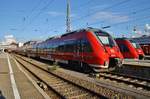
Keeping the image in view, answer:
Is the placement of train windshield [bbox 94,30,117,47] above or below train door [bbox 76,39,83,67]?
above

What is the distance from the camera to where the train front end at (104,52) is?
1816 cm

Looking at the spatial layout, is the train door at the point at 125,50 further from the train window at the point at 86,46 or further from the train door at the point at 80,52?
the train window at the point at 86,46

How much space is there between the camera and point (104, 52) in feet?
60.2

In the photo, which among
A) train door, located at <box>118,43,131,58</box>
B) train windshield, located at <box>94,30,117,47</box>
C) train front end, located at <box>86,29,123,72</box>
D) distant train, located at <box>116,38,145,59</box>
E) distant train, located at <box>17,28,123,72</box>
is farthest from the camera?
train door, located at <box>118,43,131,58</box>

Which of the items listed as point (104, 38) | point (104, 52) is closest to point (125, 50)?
point (104, 38)

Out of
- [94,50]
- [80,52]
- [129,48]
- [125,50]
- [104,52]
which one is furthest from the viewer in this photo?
[125,50]

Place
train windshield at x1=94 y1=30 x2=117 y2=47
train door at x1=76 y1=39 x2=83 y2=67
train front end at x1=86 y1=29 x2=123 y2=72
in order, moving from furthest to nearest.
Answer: train door at x1=76 y1=39 x2=83 y2=67
train windshield at x1=94 y1=30 x2=117 y2=47
train front end at x1=86 y1=29 x2=123 y2=72

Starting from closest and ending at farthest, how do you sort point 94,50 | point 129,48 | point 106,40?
point 94,50 → point 106,40 → point 129,48

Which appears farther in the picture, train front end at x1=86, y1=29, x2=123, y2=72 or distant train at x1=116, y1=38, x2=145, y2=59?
distant train at x1=116, y1=38, x2=145, y2=59

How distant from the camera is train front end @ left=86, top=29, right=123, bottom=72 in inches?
715

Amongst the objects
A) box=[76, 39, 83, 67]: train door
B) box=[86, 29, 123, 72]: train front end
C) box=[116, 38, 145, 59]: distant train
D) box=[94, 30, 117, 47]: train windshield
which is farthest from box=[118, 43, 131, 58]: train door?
box=[86, 29, 123, 72]: train front end

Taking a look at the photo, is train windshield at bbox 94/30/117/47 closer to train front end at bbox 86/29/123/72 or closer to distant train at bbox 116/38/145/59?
train front end at bbox 86/29/123/72

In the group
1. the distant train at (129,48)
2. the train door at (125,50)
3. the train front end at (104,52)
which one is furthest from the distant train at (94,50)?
the train door at (125,50)

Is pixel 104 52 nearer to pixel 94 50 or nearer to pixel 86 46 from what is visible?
pixel 94 50
